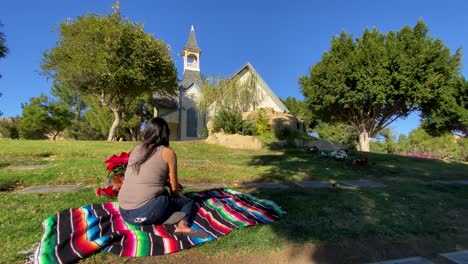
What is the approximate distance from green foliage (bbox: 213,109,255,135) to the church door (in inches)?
524

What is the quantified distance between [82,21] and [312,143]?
16.5 m

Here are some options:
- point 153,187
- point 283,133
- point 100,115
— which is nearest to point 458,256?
point 153,187

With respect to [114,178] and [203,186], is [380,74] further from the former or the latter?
[114,178]

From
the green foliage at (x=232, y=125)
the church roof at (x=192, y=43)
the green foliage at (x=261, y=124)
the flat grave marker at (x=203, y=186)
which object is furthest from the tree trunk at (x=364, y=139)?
the church roof at (x=192, y=43)

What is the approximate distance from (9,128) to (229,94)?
31305 mm

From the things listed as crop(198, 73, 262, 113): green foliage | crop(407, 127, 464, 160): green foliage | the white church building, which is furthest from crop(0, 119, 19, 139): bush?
crop(407, 127, 464, 160): green foliage

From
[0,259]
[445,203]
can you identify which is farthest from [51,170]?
[445,203]

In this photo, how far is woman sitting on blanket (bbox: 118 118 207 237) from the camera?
3129 mm

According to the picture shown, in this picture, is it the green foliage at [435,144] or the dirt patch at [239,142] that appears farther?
the green foliage at [435,144]

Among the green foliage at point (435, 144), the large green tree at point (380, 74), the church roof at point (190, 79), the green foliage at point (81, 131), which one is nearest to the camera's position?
the large green tree at point (380, 74)

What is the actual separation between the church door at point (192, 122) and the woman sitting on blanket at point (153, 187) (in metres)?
26.5

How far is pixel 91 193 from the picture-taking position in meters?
4.82

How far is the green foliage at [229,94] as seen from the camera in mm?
22281

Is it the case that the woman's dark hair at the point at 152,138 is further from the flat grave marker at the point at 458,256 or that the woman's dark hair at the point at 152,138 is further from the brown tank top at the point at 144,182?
the flat grave marker at the point at 458,256
